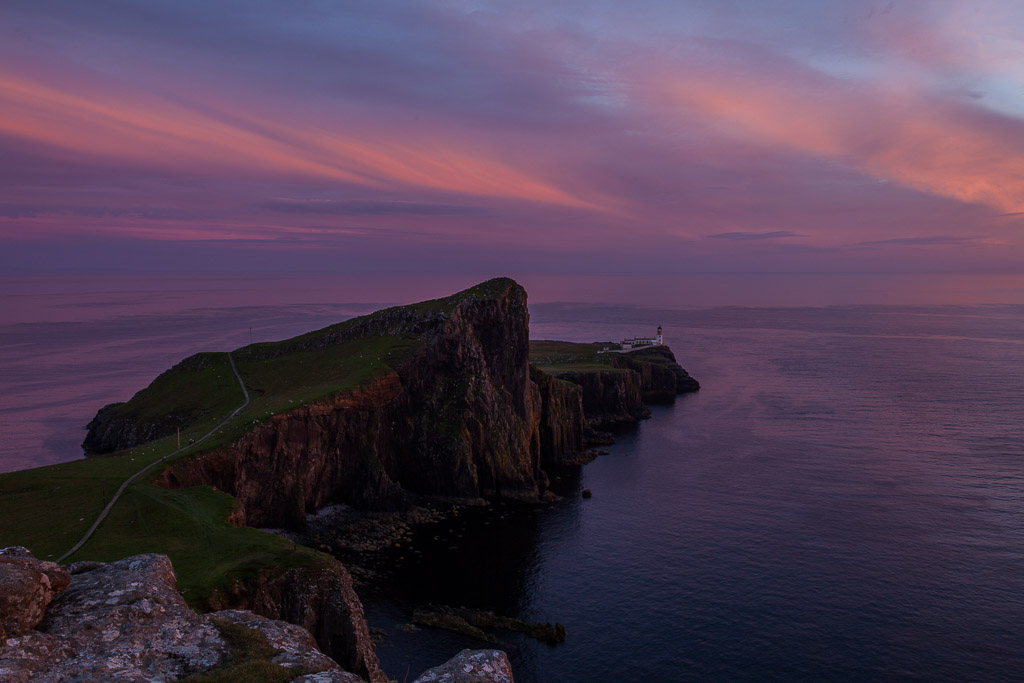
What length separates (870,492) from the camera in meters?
83.6

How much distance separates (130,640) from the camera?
20375mm

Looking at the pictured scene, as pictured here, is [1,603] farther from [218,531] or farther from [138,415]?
[138,415]

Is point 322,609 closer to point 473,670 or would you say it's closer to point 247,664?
point 247,664

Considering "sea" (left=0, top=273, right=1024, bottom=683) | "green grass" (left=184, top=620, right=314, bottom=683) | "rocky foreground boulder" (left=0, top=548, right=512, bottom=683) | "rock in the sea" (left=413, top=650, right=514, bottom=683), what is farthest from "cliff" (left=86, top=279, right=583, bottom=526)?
"rock in the sea" (left=413, top=650, right=514, bottom=683)

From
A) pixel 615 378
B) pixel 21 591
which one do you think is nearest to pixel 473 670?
pixel 21 591

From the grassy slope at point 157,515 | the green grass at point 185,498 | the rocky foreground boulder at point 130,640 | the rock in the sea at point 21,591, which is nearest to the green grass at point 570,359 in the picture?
the green grass at point 185,498

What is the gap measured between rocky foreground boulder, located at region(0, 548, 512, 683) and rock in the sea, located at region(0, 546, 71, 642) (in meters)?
0.03

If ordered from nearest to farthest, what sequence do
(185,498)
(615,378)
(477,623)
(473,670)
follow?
(473,670)
(477,623)
(185,498)
(615,378)

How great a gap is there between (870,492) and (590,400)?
6612 centimetres

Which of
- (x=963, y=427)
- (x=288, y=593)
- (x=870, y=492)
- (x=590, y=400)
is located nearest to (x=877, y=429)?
(x=963, y=427)

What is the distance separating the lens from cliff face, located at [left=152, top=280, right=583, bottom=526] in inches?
2857

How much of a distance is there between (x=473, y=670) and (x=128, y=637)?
11.7 metres

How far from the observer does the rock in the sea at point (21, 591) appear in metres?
19.0

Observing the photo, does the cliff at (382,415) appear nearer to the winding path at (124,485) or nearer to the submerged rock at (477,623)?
the winding path at (124,485)
